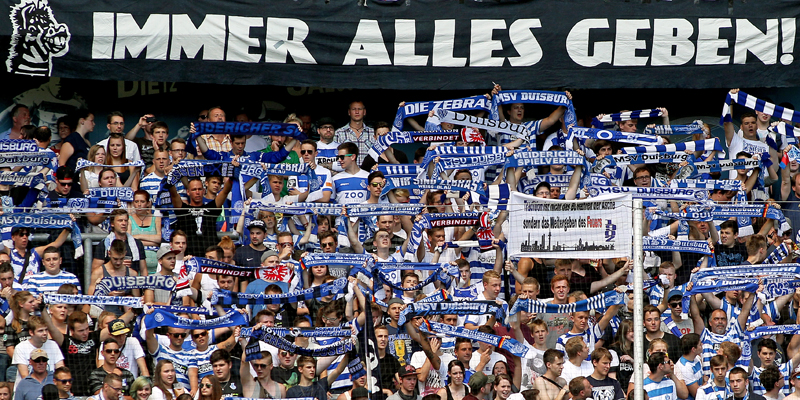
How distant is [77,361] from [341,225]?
11.3 feet

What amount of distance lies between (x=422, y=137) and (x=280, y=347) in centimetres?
467

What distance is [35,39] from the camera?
15.7 metres

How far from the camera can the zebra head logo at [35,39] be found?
15562 millimetres

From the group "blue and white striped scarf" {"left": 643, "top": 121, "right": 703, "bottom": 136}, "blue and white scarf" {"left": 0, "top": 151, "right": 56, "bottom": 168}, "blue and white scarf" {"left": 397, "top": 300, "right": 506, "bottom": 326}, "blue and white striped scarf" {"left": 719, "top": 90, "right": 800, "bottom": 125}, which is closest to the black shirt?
"blue and white scarf" {"left": 0, "top": 151, "right": 56, "bottom": 168}

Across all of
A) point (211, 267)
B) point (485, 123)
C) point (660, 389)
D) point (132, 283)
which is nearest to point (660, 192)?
point (485, 123)

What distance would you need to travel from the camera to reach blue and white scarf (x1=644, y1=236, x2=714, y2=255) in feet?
42.3

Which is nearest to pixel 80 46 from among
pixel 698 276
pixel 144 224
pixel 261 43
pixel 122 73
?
pixel 122 73

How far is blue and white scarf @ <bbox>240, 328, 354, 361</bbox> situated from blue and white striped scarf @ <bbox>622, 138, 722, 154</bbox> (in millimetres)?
5078

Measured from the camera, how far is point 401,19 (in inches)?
647

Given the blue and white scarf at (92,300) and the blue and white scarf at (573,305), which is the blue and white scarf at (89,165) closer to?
the blue and white scarf at (92,300)

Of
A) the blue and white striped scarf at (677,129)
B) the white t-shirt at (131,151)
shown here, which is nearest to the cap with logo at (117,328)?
the white t-shirt at (131,151)

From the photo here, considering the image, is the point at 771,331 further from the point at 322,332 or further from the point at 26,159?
the point at 26,159

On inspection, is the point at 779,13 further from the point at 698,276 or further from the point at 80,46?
the point at 80,46

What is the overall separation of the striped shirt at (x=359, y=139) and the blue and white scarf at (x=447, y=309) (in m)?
4.64
